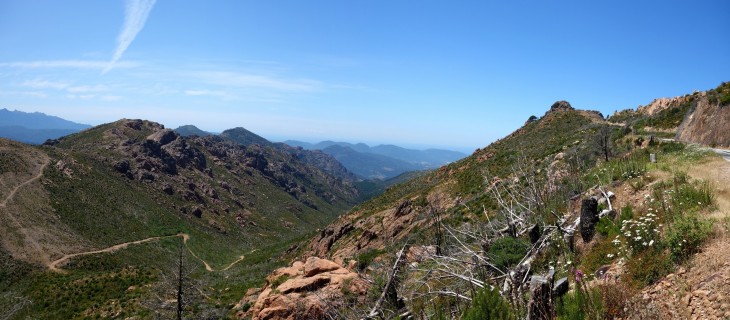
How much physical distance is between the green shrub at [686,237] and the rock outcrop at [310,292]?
8581 mm

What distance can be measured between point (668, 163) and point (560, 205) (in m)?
3.43

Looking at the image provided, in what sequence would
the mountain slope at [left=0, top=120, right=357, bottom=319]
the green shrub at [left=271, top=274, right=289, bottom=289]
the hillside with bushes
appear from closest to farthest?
the hillside with bushes, the green shrub at [left=271, top=274, right=289, bottom=289], the mountain slope at [left=0, top=120, right=357, bottom=319]

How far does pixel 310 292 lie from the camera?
533 inches

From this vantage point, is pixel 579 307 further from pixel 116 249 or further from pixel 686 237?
pixel 116 249

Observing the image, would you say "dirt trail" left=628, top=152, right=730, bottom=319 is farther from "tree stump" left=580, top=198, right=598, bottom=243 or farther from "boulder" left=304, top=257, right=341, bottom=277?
"boulder" left=304, top=257, right=341, bottom=277

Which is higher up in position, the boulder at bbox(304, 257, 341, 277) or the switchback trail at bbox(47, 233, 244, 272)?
the boulder at bbox(304, 257, 341, 277)

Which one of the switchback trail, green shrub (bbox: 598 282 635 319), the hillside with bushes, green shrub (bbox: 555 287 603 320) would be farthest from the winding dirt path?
green shrub (bbox: 598 282 635 319)

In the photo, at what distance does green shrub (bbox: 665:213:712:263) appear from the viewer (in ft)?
20.8

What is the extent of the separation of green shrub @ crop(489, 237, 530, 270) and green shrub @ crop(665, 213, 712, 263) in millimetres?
2833

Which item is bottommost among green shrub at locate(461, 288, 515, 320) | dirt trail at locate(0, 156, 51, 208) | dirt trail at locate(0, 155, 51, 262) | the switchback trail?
the switchback trail

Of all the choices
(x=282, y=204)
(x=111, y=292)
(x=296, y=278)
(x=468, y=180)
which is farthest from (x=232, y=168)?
(x=296, y=278)

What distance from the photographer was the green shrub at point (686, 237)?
250 inches

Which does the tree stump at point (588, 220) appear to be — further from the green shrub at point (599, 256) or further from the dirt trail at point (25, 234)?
the dirt trail at point (25, 234)

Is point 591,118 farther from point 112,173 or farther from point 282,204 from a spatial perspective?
point 282,204
